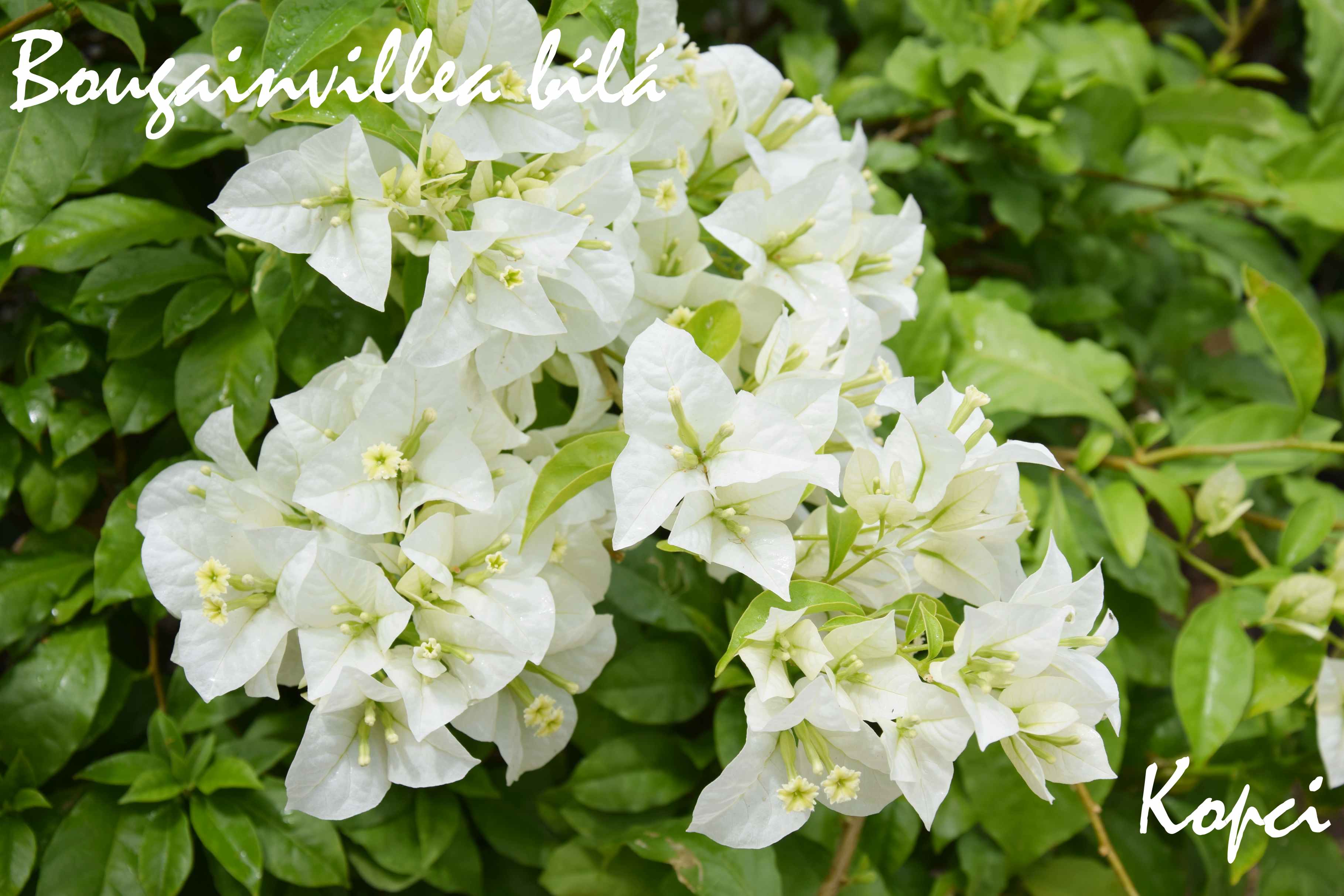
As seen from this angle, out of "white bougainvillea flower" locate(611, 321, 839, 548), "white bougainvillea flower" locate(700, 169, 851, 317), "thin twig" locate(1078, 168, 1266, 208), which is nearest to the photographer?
"white bougainvillea flower" locate(611, 321, 839, 548)

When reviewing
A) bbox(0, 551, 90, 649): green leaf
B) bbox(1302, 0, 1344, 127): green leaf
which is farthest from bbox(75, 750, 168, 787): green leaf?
bbox(1302, 0, 1344, 127): green leaf

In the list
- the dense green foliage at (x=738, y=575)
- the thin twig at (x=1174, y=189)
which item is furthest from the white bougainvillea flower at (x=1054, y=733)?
the thin twig at (x=1174, y=189)

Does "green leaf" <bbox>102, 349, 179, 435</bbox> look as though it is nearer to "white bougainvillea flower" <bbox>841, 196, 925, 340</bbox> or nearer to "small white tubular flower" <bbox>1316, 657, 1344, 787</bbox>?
"white bougainvillea flower" <bbox>841, 196, 925, 340</bbox>

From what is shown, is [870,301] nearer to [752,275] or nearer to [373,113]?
[752,275]

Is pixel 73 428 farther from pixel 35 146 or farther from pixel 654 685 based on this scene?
pixel 654 685

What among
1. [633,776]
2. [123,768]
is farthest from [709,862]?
[123,768]

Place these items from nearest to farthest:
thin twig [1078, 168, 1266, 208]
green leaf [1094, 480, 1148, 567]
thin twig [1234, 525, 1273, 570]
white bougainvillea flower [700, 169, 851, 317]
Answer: white bougainvillea flower [700, 169, 851, 317] < green leaf [1094, 480, 1148, 567] < thin twig [1234, 525, 1273, 570] < thin twig [1078, 168, 1266, 208]
